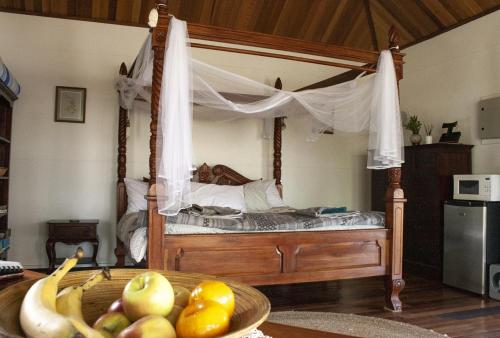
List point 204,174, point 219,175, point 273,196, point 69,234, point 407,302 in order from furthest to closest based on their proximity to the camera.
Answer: point 219,175 → point 204,174 → point 273,196 → point 69,234 → point 407,302

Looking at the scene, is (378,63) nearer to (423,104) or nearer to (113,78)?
(423,104)

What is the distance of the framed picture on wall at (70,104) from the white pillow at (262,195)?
208 centimetres

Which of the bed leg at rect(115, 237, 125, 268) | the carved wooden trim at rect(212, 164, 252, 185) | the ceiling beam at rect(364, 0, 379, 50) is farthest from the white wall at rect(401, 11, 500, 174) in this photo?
the bed leg at rect(115, 237, 125, 268)

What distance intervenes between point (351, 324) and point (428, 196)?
219 cm

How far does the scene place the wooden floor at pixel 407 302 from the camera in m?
3.28

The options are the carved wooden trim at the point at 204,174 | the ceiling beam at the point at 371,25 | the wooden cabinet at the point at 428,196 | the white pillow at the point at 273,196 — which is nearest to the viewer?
the wooden cabinet at the point at 428,196

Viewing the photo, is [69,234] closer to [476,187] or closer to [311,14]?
[311,14]

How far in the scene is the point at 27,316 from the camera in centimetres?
76

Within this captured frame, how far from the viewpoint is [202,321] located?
2.58 feet

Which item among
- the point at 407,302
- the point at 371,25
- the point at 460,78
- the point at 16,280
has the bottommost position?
the point at 407,302

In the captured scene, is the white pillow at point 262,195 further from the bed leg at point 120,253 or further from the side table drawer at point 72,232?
the side table drawer at point 72,232

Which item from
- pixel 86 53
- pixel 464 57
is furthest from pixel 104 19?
pixel 464 57

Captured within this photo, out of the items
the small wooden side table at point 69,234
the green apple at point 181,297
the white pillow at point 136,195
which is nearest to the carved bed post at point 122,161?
the white pillow at point 136,195

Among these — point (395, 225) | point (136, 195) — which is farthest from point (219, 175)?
point (395, 225)
